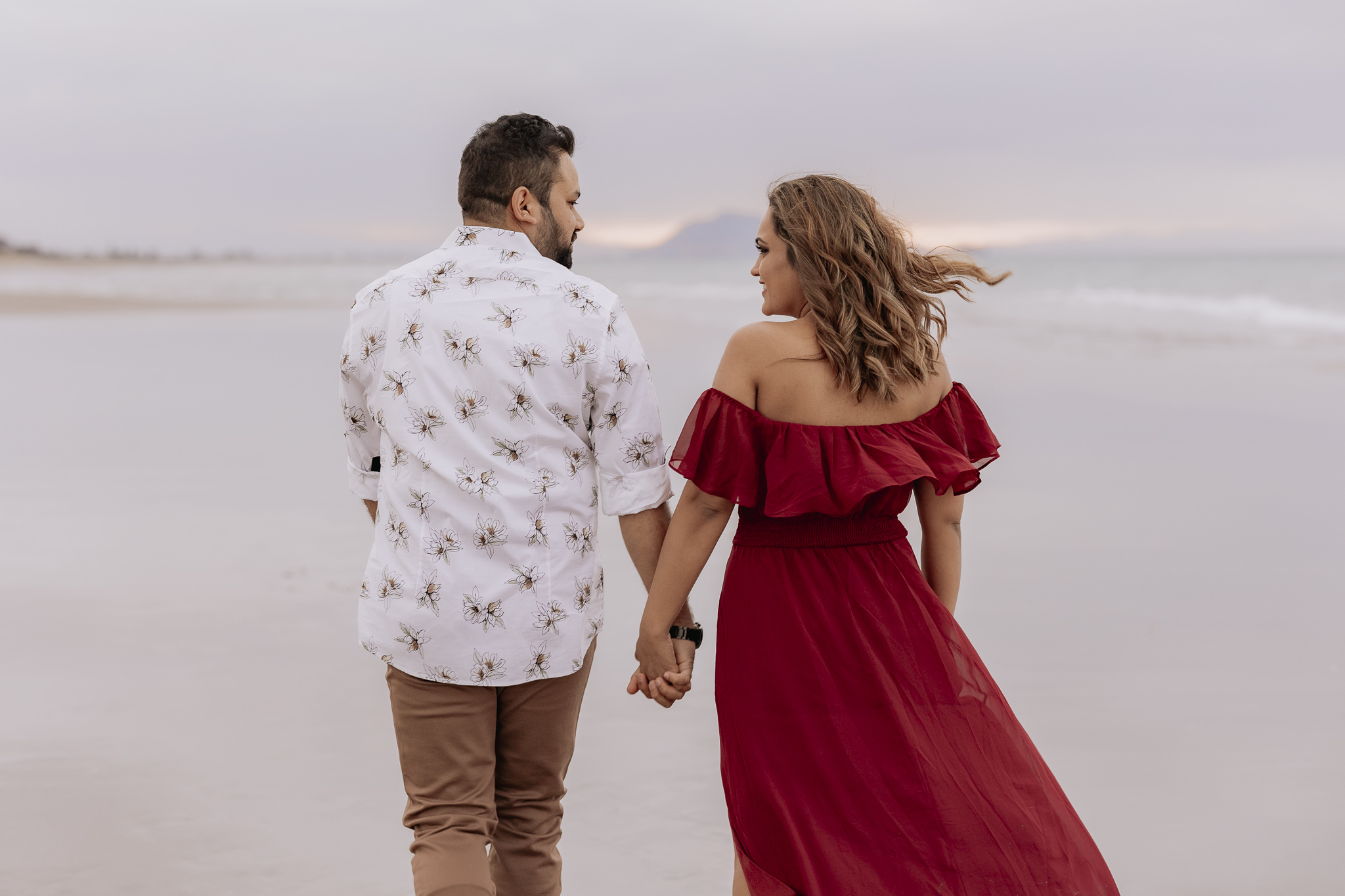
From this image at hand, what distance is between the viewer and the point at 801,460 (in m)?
1.97

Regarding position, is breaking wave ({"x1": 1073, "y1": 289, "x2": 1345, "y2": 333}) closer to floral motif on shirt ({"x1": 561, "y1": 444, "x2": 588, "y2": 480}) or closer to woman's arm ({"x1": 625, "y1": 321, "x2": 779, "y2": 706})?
woman's arm ({"x1": 625, "y1": 321, "x2": 779, "y2": 706})

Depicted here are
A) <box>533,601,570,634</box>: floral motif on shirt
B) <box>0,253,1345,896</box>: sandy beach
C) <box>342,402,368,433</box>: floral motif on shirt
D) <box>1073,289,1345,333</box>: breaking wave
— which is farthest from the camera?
<box>1073,289,1345,333</box>: breaking wave

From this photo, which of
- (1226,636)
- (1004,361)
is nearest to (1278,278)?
(1004,361)

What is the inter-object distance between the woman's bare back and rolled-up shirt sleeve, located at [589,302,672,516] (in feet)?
0.49

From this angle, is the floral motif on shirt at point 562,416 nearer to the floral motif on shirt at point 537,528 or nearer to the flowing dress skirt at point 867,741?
the floral motif on shirt at point 537,528

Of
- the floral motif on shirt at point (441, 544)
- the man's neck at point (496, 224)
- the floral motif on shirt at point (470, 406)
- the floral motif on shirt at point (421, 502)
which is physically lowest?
the floral motif on shirt at point (441, 544)

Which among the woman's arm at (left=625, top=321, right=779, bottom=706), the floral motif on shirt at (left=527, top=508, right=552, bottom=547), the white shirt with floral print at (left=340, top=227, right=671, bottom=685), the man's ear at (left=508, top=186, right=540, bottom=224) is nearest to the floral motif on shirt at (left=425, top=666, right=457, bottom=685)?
the white shirt with floral print at (left=340, top=227, right=671, bottom=685)

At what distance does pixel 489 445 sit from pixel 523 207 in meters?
0.45

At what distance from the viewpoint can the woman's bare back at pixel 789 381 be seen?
79.0 inches

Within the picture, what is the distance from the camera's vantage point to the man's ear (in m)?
2.05

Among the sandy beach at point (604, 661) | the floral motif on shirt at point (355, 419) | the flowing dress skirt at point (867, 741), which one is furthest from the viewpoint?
the sandy beach at point (604, 661)

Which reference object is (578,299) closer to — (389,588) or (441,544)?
(441,544)

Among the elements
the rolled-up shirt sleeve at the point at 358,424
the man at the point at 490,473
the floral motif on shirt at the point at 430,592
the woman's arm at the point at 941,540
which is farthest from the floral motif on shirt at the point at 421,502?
the woman's arm at the point at 941,540

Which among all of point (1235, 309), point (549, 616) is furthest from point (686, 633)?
point (1235, 309)
